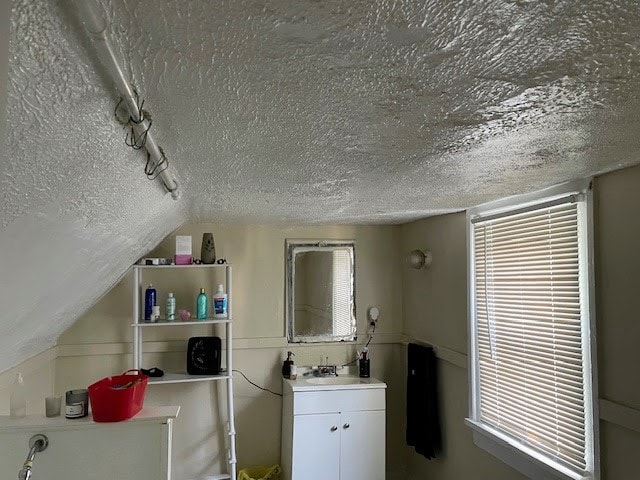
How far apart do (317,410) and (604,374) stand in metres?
1.96

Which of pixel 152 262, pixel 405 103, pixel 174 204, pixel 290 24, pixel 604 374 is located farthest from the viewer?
pixel 152 262

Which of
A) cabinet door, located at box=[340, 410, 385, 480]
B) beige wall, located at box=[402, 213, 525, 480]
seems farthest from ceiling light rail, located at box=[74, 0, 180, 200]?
cabinet door, located at box=[340, 410, 385, 480]

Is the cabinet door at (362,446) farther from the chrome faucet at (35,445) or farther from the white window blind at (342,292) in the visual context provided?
the chrome faucet at (35,445)

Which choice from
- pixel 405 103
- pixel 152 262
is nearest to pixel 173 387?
pixel 152 262

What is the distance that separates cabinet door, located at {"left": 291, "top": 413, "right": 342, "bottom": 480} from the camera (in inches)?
137

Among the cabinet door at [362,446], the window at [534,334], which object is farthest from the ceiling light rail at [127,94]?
the cabinet door at [362,446]

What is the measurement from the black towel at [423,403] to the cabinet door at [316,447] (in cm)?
52

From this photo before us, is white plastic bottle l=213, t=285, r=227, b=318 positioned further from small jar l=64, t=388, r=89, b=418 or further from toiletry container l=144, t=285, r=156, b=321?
small jar l=64, t=388, r=89, b=418

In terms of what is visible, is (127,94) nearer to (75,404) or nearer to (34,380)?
(75,404)

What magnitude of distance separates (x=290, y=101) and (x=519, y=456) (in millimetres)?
2223

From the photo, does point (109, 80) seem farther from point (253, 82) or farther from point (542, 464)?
point (542, 464)

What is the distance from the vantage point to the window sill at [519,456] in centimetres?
226

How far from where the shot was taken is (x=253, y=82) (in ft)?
3.18

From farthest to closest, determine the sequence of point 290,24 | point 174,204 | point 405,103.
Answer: point 174,204
point 405,103
point 290,24
